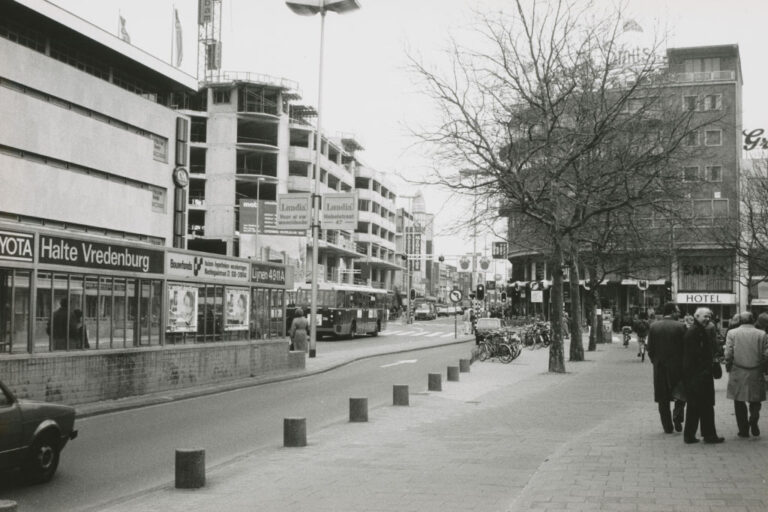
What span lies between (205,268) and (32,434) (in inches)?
461

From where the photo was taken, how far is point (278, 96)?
72.1 metres

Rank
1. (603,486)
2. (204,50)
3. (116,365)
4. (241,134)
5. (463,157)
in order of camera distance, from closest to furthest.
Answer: (603,486) < (116,365) < (463,157) < (204,50) < (241,134)

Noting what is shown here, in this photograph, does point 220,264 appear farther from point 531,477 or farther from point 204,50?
point 204,50

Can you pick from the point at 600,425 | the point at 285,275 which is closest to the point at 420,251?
the point at 285,275

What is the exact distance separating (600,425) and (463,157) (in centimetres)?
1233

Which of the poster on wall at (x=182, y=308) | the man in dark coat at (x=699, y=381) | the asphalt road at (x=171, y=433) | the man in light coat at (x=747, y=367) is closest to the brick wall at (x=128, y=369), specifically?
the poster on wall at (x=182, y=308)

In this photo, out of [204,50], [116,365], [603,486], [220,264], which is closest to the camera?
[603,486]

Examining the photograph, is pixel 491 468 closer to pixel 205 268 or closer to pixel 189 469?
pixel 189 469

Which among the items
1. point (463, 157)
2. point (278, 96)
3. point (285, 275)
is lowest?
point (285, 275)

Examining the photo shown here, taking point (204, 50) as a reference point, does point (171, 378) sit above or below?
below

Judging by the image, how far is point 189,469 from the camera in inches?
325

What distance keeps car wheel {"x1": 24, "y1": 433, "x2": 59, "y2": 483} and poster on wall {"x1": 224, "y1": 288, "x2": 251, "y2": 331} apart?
40.1 feet

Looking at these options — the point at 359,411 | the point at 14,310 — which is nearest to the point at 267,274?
the point at 14,310

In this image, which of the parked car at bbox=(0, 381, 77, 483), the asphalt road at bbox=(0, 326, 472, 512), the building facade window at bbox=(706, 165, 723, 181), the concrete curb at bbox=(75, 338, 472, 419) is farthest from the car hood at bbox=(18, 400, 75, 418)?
the building facade window at bbox=(706, 165, 723, 181)
